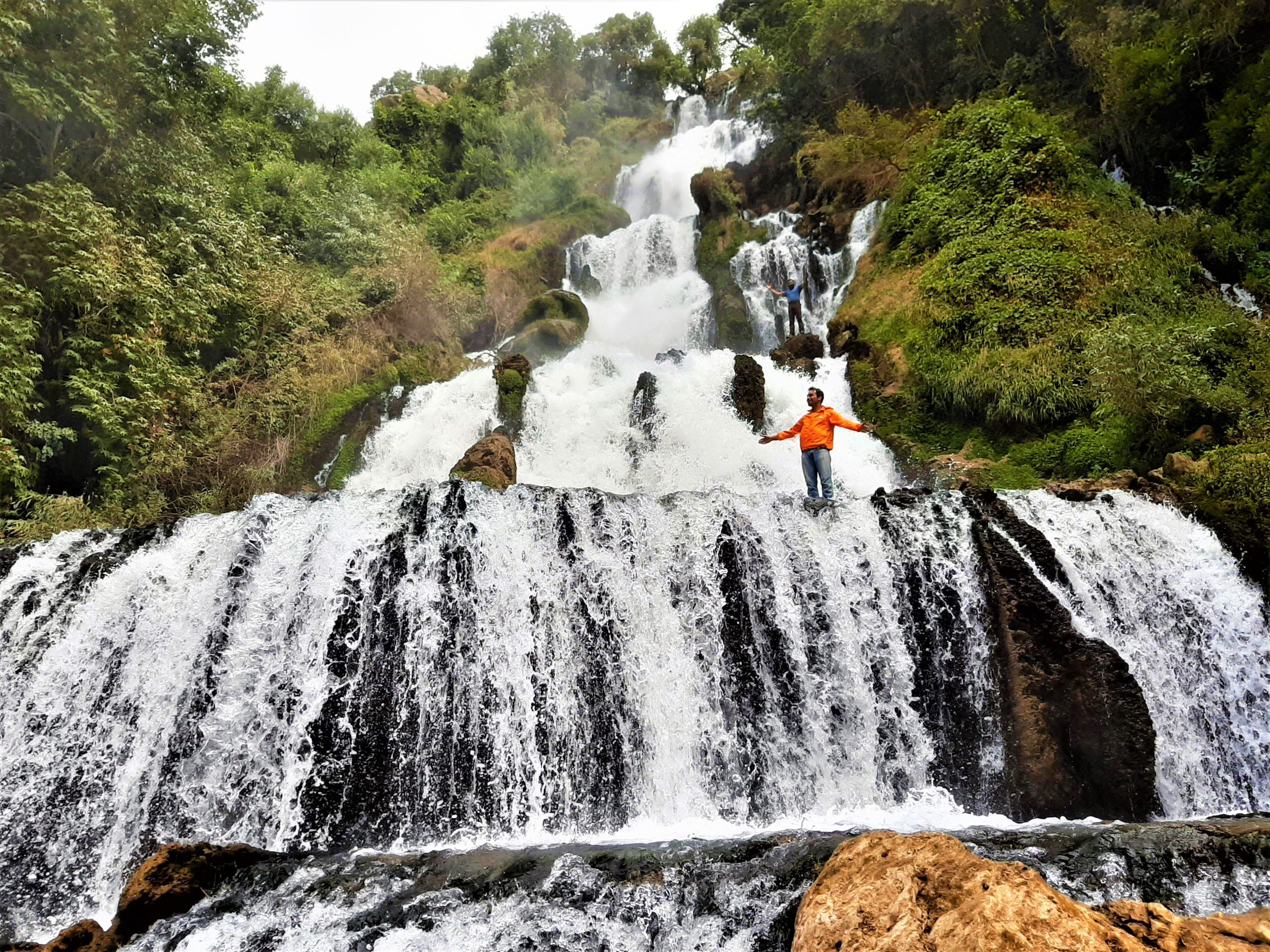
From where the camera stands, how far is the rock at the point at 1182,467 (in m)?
8.02

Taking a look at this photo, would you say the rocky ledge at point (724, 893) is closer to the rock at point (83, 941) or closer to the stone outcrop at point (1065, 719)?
the rock at point (83, 941)

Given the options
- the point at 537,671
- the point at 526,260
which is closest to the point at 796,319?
the point at 526,260

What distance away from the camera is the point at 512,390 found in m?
15.3

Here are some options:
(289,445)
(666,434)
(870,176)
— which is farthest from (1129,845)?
(870,176)

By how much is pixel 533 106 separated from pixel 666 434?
29150mm

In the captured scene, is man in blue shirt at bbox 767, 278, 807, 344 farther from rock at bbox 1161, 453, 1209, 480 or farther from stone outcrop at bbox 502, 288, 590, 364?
rock at bbox 1161, 453, 1209, 480

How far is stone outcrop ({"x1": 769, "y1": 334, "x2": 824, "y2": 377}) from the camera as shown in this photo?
50.5 ft

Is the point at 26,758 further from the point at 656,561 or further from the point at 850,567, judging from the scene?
the point at 850,567

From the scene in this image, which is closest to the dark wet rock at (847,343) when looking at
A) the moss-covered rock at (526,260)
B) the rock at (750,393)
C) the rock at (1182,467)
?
the rock at (750,393)

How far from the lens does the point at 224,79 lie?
14.8m

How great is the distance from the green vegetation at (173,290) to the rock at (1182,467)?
13467 mm

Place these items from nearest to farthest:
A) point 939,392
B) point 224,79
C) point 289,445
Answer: point 939,392, point 289,445, point 224,79

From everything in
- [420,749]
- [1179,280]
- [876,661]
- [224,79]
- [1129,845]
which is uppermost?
[224,79]

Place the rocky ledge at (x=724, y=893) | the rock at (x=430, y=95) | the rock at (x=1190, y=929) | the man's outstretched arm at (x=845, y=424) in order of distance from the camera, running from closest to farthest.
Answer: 1. the rock at (x=1190, y=929)
2. the rocky ledge at (x=724, y=893)
3. the man's outstretched arm at (x=845, y=424)
4. the rock at (x=430, y=95)
